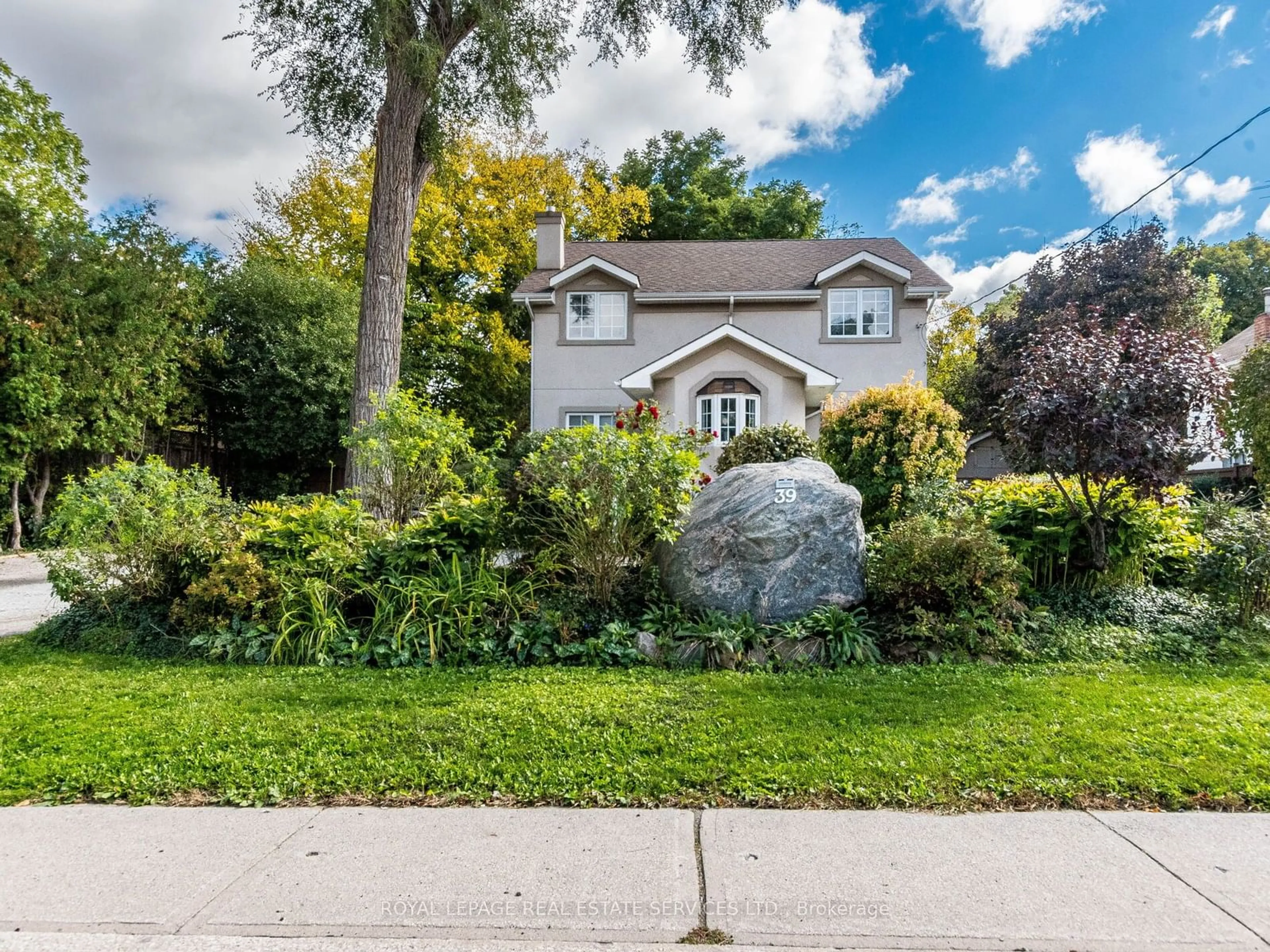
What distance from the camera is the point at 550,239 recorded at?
60.9ft

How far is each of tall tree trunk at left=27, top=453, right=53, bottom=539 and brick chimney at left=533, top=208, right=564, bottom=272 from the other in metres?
12.1

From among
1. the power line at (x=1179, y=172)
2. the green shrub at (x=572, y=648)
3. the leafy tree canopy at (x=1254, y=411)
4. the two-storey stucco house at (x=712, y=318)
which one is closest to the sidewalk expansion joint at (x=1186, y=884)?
the green shrub at (x=572, y=648)

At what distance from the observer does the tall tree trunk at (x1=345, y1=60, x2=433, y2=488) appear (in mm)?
8766

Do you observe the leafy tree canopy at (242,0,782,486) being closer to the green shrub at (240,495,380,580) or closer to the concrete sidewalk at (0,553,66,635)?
the green shrub at (240,495,380,580)

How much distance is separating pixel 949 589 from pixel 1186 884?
2.95 meters

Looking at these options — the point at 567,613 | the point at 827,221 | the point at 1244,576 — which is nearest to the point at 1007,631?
the point at 1244,576

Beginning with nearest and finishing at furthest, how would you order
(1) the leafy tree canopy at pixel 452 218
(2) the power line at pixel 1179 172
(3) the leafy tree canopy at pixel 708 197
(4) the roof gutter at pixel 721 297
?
(2) the power line at pixel 1179 172 < (4) the roof gutter at pixel 721 297 < (1) the leafy tree canopy at pixel 452 218 < (3) the leafy tree canopy at pixel 708 197

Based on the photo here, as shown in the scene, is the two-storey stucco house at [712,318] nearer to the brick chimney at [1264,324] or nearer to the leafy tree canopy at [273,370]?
the leafy tree canopy at [273,370]

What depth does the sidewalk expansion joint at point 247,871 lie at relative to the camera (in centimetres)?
222

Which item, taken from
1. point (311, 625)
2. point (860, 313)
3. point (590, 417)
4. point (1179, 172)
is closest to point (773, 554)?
point (311, 625)

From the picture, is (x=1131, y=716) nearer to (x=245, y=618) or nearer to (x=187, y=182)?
(x=245, y=618)

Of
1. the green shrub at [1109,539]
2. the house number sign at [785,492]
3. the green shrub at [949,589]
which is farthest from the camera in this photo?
the green shrub at [1109,539]

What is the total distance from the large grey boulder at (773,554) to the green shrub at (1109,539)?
1.75m

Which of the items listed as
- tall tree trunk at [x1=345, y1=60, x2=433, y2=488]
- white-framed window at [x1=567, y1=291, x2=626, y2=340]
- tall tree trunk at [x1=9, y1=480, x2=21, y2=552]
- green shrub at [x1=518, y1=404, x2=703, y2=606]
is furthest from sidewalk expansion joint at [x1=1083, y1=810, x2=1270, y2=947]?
tall tree trunk at [x1=9, y1=480, x2=21, y2=552]
